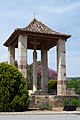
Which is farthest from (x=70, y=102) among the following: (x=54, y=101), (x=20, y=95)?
(x=20, y=95)

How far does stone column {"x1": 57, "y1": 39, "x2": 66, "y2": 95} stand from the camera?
24.4 meters

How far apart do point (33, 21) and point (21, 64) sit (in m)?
4.86

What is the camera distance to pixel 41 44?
93.9 ft

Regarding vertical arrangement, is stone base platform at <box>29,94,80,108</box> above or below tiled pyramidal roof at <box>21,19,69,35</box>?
below

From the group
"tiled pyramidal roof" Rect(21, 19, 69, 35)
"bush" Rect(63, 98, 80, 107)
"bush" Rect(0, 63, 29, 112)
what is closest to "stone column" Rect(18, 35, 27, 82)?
"tiled pyramidal roof" Rect(21, 19, 69, 35)

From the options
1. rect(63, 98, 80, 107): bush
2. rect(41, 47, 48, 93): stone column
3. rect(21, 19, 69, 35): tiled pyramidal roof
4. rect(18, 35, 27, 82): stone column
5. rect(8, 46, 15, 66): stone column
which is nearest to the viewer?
rect(63, 98, 80, 107): bush

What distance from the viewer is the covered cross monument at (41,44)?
2355 cm

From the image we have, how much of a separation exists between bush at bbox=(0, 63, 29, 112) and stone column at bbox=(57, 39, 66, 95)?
5954 millimetres

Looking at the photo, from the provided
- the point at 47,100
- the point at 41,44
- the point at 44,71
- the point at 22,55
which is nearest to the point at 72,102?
the point at 47,100

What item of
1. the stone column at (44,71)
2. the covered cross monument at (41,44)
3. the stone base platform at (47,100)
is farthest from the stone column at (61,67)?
the stone column at (44,71)

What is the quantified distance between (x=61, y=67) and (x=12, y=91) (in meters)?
7.12

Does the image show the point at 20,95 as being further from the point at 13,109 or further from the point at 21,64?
the point at 21,64

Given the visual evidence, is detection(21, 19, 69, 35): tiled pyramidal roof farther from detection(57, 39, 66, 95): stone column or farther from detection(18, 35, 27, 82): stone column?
detection(57, 39, 66, 95): stone column

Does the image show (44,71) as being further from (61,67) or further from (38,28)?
(38,28)
